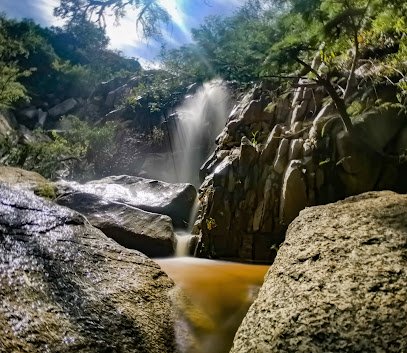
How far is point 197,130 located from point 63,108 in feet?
40.1

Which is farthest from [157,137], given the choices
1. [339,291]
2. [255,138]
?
[339,291]

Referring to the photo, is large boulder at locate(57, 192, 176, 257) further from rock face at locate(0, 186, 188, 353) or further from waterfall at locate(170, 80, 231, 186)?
waterfall at locate(170, 80, 231, 186)

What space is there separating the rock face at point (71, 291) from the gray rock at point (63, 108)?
17.7 meters

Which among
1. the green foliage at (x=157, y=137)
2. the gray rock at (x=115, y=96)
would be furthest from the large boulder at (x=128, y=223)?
the gray rock at (x=115, y=96)

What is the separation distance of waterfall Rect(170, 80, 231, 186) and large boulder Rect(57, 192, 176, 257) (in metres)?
3.51

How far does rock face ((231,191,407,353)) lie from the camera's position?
54.2 inches

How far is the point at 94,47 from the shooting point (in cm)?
2395

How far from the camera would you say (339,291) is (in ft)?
5.32

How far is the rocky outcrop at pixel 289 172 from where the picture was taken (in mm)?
5016

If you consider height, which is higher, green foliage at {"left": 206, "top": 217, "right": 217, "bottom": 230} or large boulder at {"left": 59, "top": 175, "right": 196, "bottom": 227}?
large boulder at {"left": 59, "top": 175, "right": 196, "bottom": 227}

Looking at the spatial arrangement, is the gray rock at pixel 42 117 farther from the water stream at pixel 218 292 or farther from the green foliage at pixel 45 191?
the water stream at pixel 218 292

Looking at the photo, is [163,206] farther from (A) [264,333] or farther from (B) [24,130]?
(B) [24,130]

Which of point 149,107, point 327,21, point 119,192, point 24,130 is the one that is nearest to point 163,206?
point 119,192

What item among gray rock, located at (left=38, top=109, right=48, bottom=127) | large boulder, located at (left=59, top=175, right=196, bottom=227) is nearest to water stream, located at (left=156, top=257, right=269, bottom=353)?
large boulder, located at (left=59, top=175, right=196, bottom=227)
